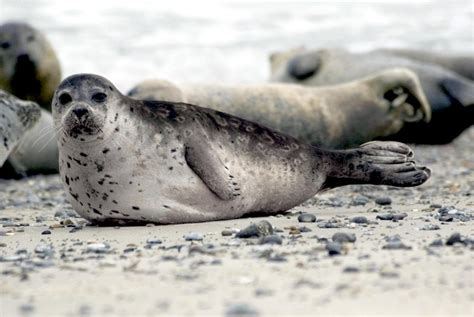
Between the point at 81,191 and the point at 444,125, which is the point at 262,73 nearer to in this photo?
the point at 444,125

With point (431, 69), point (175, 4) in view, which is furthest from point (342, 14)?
point (431, 69)

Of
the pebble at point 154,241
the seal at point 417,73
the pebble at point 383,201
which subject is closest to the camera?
the pebble at point 154,241

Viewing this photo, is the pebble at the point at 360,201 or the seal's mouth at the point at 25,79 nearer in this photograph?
the pebble at the point at 360,201

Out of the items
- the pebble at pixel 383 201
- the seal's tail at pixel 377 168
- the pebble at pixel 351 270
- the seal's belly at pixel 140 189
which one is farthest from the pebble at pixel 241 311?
the pebble at pixel 383 201

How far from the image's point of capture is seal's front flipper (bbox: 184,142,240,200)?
4.84m

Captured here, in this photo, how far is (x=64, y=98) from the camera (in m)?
4.69

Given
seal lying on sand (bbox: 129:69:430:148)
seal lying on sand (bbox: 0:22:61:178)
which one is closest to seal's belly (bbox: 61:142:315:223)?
seal lying on sand (bbox: 129:69:430:148)

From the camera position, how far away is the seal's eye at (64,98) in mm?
4680

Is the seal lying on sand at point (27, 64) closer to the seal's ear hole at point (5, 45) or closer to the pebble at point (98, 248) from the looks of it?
the seal's ear hole at point (5, 45)

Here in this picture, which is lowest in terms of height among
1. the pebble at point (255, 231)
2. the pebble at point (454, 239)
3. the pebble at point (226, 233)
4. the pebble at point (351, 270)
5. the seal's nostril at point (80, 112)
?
the pebble at point (226, 233)

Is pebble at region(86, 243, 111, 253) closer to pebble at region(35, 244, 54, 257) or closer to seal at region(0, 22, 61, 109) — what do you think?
pebble at region(35, 244, 54, 257)

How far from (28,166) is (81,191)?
368 cm

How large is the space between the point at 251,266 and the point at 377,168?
1972 mm

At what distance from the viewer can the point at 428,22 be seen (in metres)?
20.8
